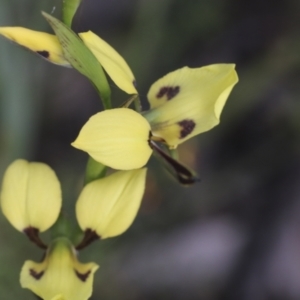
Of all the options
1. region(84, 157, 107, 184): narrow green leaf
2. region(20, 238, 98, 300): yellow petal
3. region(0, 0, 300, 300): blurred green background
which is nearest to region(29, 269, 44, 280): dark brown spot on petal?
region(20, 238, 98, 300): yellow petal

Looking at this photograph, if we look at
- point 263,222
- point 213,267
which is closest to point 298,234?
point 263,222

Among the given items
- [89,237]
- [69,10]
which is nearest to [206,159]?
[89,237]

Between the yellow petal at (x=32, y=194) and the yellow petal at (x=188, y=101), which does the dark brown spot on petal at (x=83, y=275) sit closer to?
the yellow petal at (x=32, y=194)

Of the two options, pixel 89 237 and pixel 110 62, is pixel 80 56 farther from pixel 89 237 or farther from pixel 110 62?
pixel 89 237

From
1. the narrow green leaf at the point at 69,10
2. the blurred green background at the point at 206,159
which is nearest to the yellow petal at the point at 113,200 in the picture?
the narrow green leaf at the point at 69,10

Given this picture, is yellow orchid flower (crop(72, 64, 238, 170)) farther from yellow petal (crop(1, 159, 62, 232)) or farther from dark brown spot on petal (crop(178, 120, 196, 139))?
yellow petal (crop(1, 159, 62, 232))

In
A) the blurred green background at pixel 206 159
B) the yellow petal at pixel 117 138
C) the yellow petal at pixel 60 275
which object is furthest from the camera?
the blurred green background at pixel 206 159

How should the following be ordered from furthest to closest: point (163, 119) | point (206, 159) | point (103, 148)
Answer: point (206, 159)
point (163, 119)
point (103, 148)
